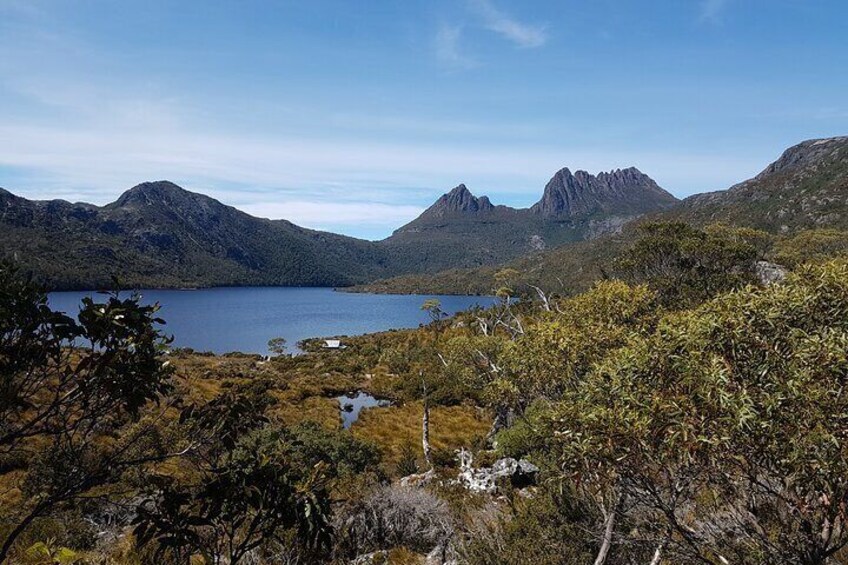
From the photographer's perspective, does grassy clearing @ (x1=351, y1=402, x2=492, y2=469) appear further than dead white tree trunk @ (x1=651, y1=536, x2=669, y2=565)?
Yes

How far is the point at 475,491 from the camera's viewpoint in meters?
16.5

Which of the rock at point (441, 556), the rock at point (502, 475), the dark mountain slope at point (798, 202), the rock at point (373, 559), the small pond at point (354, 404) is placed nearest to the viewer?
the rock at point (373, 559)

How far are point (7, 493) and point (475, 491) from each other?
55.0 ft

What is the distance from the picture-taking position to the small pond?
36866 mm

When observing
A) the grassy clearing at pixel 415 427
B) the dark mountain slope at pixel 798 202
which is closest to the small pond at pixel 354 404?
the grassy clearing at pixel 415 427

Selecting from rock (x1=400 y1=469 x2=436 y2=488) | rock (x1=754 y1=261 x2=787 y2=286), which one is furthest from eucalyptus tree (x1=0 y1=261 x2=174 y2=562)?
rock (x1=754 y1=261 x2=787 y2=286)

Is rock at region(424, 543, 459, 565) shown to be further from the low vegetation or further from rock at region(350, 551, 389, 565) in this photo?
rock at region(350, 551, 389, 565)

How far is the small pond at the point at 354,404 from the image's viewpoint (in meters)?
36.9

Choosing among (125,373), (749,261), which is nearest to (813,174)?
(749,261)

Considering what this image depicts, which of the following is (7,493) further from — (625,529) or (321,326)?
(321,326)

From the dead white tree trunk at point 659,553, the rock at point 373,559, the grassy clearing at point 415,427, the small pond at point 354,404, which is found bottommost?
the small pond at point 354,404

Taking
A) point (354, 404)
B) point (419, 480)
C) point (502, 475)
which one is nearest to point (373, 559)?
point (419, 480)

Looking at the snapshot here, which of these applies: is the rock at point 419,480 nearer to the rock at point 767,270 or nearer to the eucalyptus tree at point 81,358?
the eucalyptus tree at point 81,358

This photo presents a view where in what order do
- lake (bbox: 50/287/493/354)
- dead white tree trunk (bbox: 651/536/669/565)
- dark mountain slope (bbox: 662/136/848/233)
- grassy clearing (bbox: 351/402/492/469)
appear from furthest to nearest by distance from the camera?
dark mountain slope (bbox: 662/136/848/233) < lake (bbox: 50/287/493/354) < grassy clearing (bbox: 351/402/492/469) < dead white tree trunk (bbox: 651/536/669/565)
